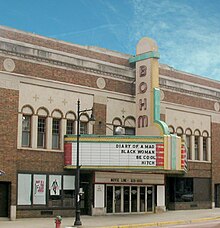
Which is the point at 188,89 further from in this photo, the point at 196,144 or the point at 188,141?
the point at 196,144

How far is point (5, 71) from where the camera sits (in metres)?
29.8

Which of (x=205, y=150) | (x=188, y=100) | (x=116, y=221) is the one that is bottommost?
(x=116, y=221)

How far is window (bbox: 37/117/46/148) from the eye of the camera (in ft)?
104

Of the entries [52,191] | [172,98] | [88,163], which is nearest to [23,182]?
[52,191]

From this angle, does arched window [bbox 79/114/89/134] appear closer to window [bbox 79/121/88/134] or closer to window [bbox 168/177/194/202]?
window [bbox 79/121/88/134]

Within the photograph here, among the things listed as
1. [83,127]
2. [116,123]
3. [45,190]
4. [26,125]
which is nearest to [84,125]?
[83,127]

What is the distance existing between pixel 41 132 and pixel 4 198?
4.70 metres

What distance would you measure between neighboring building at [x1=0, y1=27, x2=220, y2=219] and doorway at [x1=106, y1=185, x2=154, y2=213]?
7cm

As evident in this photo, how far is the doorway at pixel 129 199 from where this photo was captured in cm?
3431

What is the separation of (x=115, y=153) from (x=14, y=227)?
9.13 meters

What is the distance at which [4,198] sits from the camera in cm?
3003

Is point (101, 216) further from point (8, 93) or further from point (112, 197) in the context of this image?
point (8, 93)

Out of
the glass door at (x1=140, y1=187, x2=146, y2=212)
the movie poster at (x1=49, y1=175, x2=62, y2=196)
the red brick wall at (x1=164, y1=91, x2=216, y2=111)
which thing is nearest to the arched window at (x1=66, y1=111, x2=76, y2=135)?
the movie poster at (x1=49, y1=175, x2=62, y2=196)

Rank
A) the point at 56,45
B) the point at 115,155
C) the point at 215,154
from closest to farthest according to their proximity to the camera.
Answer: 1. the point at 115,155
2. the point at 56,45
3. the point at 215,154
